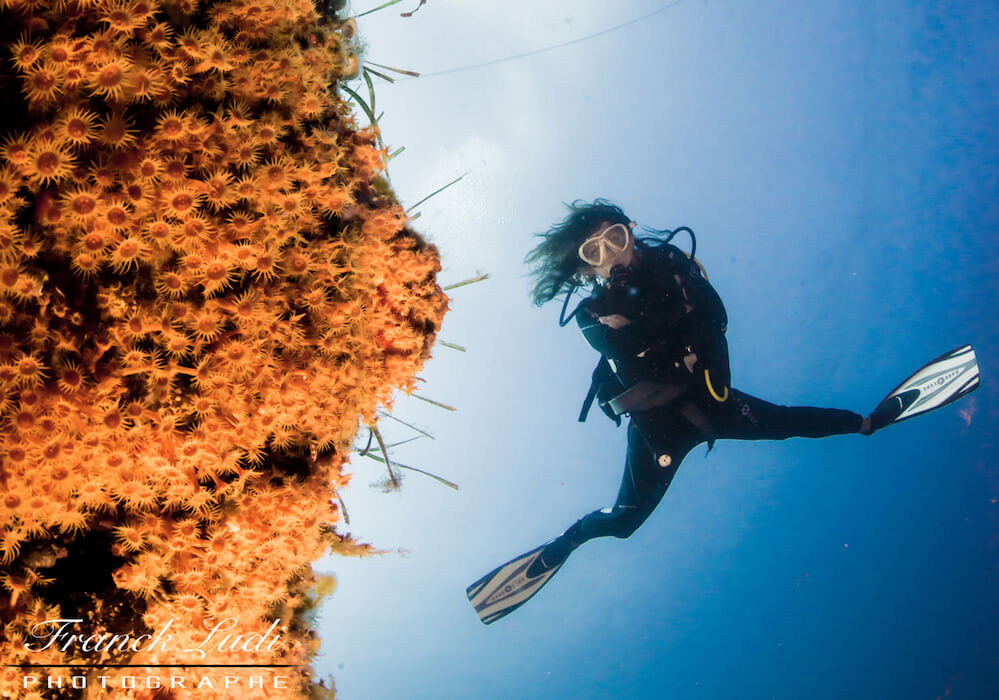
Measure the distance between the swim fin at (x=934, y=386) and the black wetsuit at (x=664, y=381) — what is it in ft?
5.51

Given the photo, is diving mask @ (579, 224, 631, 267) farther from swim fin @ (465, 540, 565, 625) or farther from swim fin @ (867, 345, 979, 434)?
swim fin @ (867, 345, 979, 434)

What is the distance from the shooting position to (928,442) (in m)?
20.9

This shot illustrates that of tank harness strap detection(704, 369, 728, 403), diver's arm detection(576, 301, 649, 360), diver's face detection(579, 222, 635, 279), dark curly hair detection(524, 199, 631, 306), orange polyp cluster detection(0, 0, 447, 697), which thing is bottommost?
orange polyp cluster detection(0, 0, 447, 697)

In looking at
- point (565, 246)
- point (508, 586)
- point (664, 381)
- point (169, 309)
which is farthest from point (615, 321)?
point (508, 586)

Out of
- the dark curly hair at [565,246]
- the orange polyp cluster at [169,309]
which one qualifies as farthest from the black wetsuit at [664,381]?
the orange polyp cluster at [169,309]

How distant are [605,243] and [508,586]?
19.3ft

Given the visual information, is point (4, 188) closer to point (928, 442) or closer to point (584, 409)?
point (584, 409)

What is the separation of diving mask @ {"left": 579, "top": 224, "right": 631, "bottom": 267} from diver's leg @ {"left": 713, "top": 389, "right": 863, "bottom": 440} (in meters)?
2.70

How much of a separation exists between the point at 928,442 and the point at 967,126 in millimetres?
14105

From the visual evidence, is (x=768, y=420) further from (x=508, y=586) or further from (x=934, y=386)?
(x=508, y=586)

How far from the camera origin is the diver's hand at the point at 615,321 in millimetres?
5590

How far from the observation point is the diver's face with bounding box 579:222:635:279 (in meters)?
5.61

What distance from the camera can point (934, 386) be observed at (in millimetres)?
7922

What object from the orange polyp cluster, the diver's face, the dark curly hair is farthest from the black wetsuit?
the orange polyp cluster
